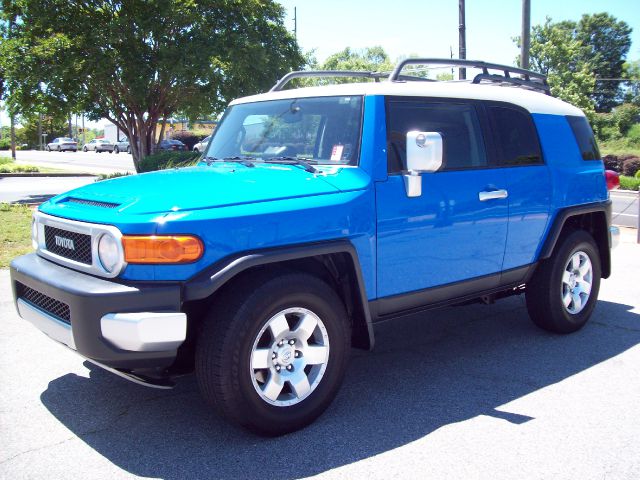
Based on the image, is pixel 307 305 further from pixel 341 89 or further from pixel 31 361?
pixel 31 361

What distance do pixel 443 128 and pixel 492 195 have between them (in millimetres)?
580

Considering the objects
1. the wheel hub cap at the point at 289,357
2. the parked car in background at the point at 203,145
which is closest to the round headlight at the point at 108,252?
the wheel hub cap at the point at 289,357

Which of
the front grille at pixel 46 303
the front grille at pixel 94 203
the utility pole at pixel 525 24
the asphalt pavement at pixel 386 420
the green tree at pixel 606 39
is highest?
the green tree at pixel 606 39

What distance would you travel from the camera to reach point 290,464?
3131 mm

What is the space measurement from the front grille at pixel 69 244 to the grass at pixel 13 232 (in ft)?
14.7

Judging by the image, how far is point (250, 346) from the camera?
3201 mm

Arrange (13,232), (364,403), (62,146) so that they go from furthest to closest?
(62,146) → (13,232) → (364,403)

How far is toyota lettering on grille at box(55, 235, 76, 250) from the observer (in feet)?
11.3

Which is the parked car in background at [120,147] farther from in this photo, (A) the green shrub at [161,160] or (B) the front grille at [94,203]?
(B) the front grille at [94,203]

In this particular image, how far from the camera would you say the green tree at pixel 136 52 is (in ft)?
50.1

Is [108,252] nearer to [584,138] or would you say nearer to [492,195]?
[492,195]

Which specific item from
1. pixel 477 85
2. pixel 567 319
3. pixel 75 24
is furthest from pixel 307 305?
pixel 75 24

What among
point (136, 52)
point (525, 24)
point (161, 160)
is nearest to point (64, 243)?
point (525, 24)

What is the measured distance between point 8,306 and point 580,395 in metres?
5.07
